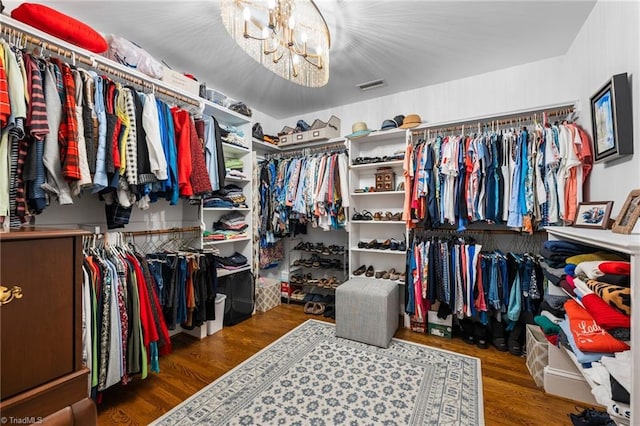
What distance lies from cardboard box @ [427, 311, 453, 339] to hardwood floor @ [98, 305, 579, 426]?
0.25 feet

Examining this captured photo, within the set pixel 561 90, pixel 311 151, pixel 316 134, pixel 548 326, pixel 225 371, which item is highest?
pixel 561 90

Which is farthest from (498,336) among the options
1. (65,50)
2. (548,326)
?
(65,50)

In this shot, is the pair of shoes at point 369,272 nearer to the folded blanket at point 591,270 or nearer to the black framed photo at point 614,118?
the folded blanket at point 591,270

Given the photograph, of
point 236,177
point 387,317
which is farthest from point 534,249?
point 236,177

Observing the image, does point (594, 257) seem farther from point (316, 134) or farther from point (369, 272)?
point (316, 134)

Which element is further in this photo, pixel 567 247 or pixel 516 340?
pixel 516 340

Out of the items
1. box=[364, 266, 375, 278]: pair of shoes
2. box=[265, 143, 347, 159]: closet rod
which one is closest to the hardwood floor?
box=[364, 266, 375, 278]: pair of shoes

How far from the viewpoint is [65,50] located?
1.60m

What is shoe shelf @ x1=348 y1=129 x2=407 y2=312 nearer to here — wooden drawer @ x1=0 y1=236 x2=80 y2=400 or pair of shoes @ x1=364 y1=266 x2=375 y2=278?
pair of shoes @ x1=364 y1=266 x2=375 y2=278

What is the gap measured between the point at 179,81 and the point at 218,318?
2137 mm

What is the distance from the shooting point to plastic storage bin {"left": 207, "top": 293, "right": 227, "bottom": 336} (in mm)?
2516

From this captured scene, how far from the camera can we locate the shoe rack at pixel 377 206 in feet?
9.43

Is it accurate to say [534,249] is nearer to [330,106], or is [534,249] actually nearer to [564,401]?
[564,401]

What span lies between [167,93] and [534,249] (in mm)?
3442
